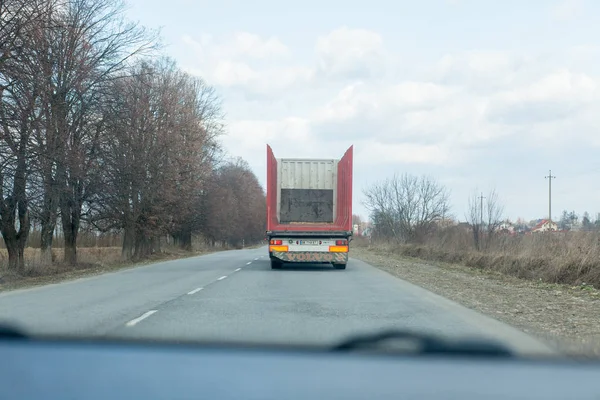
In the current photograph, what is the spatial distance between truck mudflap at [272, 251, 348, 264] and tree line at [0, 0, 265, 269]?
27.6 feet

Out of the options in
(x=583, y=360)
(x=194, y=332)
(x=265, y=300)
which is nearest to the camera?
(x=583, y=360)

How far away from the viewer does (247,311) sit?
9812 millimetres

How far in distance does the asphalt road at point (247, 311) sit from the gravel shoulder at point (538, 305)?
0.38 meters

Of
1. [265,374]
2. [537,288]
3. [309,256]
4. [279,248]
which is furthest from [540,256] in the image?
[265,374]

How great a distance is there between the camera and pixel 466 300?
40.9 ft

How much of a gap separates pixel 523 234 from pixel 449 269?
3180 millimetres

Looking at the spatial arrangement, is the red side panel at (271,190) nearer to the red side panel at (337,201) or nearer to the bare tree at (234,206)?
the red side panel at (337,201)

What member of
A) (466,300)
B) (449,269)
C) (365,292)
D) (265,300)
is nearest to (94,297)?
(265,300)

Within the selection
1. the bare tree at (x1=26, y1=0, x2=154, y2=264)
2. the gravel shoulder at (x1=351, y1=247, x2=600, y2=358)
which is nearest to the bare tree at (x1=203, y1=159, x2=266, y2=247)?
the bare tree at (x1=26, y1=0, x2=154, y2=264)

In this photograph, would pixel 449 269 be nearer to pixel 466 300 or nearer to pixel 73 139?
pixel 466 300

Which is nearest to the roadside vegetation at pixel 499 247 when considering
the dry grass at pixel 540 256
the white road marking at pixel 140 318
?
the dry grass at pixel 540 256

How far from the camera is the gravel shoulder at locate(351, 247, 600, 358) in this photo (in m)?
7.76

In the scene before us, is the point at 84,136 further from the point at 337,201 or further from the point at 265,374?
the point at 265,374

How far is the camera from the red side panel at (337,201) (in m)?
20.1
